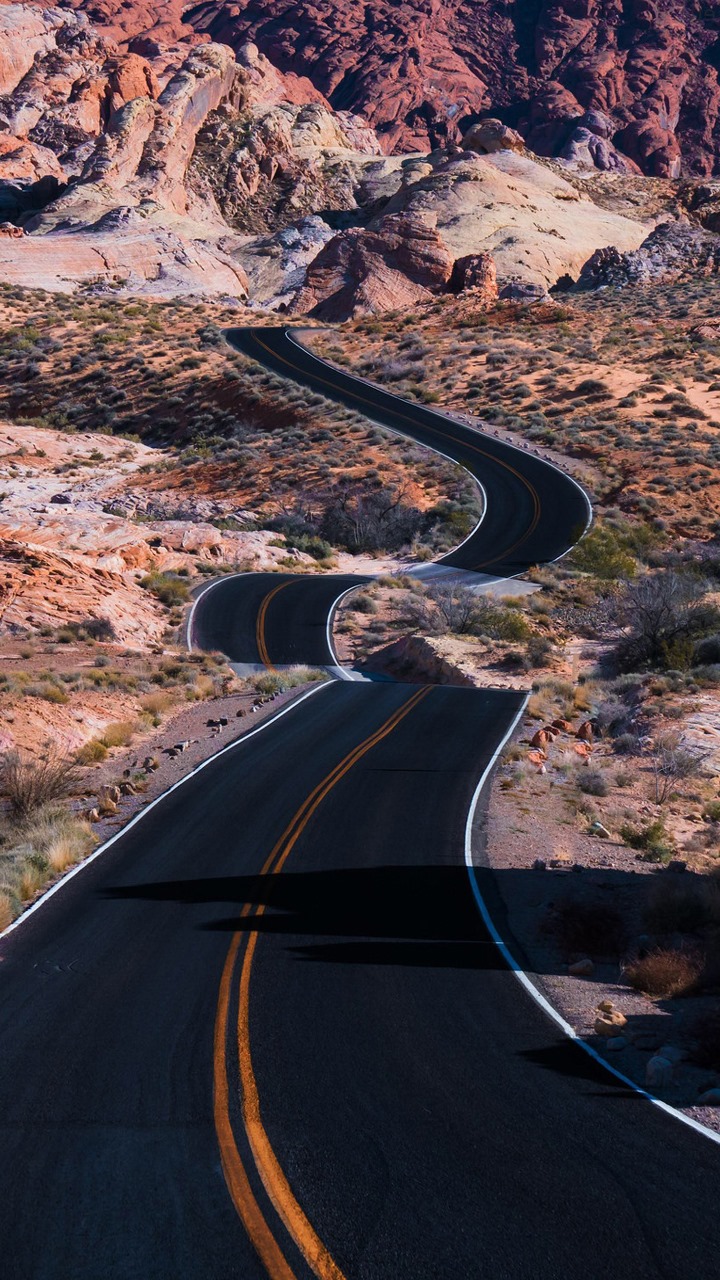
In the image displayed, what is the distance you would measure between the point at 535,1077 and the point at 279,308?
316 feet

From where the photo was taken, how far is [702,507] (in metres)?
45.9

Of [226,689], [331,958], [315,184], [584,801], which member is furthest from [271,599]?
[315,184]

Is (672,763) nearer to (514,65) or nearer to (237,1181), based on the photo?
(237,1181)

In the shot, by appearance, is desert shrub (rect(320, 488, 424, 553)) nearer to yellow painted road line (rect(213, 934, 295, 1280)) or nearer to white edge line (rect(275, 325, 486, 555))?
white edge line (rect(275, 325, 486, 555))

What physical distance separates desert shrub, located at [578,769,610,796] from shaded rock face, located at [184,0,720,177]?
177997 mm

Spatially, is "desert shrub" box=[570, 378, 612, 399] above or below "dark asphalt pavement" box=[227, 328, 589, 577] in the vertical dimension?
above

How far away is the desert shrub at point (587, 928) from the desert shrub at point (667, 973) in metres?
0.83

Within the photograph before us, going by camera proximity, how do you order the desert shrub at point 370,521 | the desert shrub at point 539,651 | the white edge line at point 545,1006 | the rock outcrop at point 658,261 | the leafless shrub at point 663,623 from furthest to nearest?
the rock outcrop at point 658,261 < the desert shrub at point 370,521 < the desert shrub at point 539,651 < the leafless shrub at point 663,623 < the white edge line at point 545,1006

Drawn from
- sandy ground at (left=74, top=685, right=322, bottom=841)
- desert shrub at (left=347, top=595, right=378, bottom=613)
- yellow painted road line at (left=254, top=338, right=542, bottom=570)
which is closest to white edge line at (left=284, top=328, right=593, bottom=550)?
yellow painted road line at (left=254, top=338, right=542, bottom=570)

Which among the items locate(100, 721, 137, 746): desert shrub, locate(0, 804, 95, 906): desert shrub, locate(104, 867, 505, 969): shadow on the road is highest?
locate(104, 867, 505, 969): shadow on the road

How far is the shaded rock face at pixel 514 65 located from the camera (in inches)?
6998

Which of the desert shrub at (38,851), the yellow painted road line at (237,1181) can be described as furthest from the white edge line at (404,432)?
the yellow painted road line at (237,1181)

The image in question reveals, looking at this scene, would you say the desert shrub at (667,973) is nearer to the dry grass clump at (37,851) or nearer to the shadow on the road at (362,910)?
the shadow on the road at (362,910)

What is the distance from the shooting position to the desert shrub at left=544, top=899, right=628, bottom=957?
11727 millimetres
